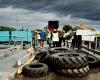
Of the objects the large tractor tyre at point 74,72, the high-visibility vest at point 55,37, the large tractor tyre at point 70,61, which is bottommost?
the large tractor tyre at point 74,72

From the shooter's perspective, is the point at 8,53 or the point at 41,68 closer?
the point at 41,68

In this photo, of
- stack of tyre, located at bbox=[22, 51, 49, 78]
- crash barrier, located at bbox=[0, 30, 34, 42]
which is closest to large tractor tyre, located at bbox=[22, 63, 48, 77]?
stack of tyre, located at bbox=[22, 51, 49, 78]

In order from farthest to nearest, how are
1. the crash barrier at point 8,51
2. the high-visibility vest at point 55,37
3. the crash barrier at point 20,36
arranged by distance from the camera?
the high-visibility vest at point 55,37, the crash barrier at point 20,36, the crash barrier at point 8,51

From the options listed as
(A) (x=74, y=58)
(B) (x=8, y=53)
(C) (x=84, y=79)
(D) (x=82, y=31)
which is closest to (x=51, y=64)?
(A) (x=74, y=58)

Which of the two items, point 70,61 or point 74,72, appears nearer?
point 74,72

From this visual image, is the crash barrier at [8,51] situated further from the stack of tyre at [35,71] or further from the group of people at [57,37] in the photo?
the stack of tyre at [35,71]

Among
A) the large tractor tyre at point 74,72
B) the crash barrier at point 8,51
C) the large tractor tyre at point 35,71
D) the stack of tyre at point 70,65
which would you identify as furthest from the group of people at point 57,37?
the large tractor tyre at point 35,71

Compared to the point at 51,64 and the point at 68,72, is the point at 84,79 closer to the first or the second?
the point at 68,72

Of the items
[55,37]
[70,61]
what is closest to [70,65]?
[70,61]

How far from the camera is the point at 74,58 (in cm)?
1123

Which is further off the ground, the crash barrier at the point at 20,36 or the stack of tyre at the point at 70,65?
the crash barrier at the point at 20,36

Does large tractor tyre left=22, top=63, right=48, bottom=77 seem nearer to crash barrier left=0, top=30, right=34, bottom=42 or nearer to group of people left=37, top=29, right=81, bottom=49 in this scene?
crash barrier left=0, top=30, right=34, bottom=42

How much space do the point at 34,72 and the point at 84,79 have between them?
177 cm

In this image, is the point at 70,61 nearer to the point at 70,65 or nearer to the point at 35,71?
the point at 70,65
